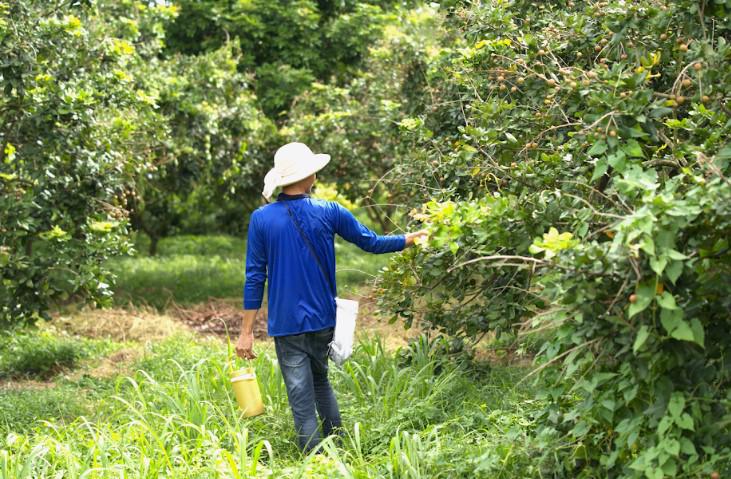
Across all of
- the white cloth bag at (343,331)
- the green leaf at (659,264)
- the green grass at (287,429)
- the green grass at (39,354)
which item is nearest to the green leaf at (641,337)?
the green leaf at (659,264)

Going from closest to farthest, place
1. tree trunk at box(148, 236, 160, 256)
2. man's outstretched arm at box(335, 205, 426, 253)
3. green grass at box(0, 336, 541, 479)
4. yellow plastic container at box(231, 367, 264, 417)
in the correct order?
green grass at box(0, 336, 541, 479), man's outstretched arm at box(335, 205, 426, 253), yellow plastic container at box(231, 367, 264, 417), tree trunk at box(148, 236, 160, 256)

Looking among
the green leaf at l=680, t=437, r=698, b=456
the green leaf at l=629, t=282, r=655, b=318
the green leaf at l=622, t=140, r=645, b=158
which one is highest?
the green leaf at l=622, t=140, r=645, b=158

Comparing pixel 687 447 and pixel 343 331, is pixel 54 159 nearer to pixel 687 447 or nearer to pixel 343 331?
pixel 343 331

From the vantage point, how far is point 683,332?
3107 mm

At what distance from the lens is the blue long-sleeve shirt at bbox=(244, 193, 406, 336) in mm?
4977

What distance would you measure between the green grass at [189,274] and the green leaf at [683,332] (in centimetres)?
858

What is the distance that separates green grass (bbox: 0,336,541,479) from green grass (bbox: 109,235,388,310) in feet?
17.6

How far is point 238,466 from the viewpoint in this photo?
14.5 ft

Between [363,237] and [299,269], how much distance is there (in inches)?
15.1

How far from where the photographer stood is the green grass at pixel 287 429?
4352 millimetres

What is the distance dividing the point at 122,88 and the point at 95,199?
108 centimetres

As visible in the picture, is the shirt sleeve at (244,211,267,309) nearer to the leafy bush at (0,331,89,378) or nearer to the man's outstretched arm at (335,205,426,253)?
the man's outstretched arm at (335,205,426,253)

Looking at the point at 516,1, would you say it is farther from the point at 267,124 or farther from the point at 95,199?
the point at 267,124

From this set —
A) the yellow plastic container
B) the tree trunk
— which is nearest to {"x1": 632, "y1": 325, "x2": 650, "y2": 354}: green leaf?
the yellow plastic container
